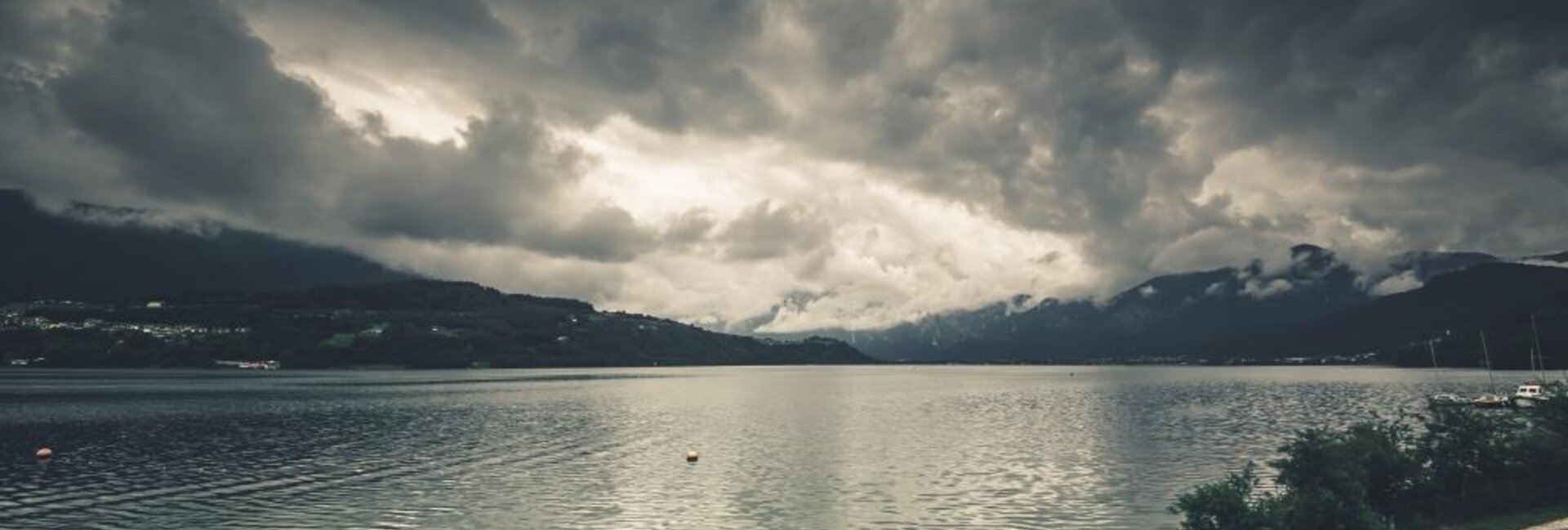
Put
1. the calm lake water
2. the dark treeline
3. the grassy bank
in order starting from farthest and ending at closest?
the calm lake water, the grassy bank, the dark treeline

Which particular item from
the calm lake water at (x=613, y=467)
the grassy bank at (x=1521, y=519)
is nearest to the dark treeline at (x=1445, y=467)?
A: the grassy bank at (x=1521, y=519)

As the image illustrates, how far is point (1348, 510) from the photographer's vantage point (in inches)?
1684

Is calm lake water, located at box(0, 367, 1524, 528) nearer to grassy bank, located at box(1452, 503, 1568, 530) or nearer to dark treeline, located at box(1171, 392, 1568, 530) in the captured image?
dark treeline, located at box(1171, 392, 1568, 530)

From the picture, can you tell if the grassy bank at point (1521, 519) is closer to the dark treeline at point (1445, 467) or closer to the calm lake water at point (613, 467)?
the dark treeline at point (1445, 467)

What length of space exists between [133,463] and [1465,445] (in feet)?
372

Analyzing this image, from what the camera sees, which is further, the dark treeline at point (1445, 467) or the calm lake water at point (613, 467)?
the calm lake water at point (613, 467)

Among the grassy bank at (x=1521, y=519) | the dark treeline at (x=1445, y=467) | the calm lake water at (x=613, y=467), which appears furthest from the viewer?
the calm lake water at (x=613, y=467)

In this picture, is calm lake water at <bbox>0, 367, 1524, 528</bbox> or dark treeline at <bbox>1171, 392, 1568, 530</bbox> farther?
calm lake water at <bbox>0, 367, 1524, 528</bbox>

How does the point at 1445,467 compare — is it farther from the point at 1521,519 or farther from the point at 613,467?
the point at 613,467

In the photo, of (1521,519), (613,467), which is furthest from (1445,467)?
(613,467)

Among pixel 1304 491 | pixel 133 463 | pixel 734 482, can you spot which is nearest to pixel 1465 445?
pixel 1304 491

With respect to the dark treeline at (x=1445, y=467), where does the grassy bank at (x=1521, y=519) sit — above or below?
below

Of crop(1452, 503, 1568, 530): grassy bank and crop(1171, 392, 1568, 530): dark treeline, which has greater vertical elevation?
crop(1171, 392, 1568, 530): dark treeline

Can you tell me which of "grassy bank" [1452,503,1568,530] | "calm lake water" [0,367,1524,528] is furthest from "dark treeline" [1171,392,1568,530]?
"calm lake water" [0,367,1524,528]
